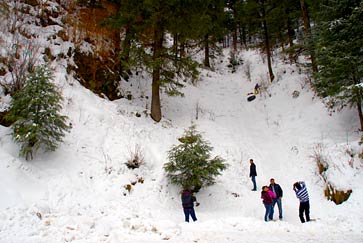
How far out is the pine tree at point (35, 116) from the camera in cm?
865

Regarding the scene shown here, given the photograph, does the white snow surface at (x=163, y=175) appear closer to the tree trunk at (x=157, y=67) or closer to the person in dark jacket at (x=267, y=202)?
the person in dark jacket at (x=267, y=202)

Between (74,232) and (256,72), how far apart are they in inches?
901

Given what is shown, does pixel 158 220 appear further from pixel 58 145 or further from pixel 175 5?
pixel 175 5

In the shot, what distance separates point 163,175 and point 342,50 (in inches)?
356

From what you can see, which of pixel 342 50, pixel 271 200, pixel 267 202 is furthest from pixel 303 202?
pixel 342 50

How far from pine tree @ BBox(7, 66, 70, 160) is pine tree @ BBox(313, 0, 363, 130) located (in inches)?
430

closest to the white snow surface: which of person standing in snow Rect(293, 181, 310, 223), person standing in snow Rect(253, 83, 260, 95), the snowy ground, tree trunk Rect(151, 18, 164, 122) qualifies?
the snowy ground

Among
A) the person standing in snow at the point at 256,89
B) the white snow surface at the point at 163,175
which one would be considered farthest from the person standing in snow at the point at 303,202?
A: the person standing in snow at the point at 256,89

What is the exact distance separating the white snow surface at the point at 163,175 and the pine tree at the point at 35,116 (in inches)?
22.7

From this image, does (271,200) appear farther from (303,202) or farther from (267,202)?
(303,202)

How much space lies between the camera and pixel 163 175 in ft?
35.2

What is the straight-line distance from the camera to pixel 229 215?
9.45 meters

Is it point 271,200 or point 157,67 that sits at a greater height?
point 157,67

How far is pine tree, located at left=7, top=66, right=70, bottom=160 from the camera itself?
865cm
